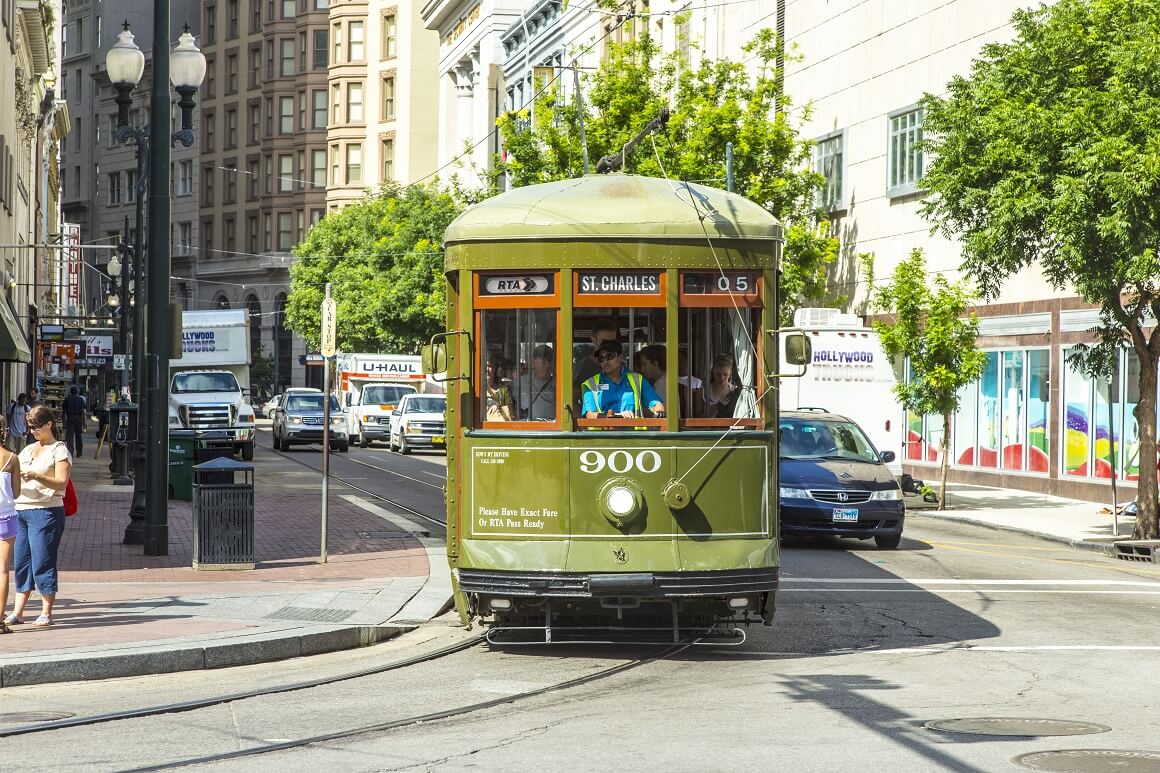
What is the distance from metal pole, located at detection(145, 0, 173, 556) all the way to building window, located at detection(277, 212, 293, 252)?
83761mm

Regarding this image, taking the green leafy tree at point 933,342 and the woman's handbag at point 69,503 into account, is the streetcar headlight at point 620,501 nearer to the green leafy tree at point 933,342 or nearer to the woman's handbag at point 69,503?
the woman's handbag at point 69,503

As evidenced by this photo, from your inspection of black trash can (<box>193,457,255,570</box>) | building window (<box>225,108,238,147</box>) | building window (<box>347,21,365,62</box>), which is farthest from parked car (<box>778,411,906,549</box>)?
building window (<box>225,108,238,147</box>)

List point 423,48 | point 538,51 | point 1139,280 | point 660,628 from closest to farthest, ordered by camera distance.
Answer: point 660,628 < point 1139,280 < point 538,51 < point 423,48

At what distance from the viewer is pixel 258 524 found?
21469 mm

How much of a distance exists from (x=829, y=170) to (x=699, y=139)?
18.7 ft

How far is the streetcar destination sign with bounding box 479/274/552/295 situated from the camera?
11.4 m

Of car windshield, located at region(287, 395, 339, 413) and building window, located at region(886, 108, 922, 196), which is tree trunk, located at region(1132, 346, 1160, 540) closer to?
building window, located at region(886, 108, 922, 196)

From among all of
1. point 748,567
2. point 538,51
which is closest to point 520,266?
point 748,567

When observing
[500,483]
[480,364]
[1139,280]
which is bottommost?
[500,483]

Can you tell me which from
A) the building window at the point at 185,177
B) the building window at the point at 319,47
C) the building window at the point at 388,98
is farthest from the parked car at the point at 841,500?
the building window at the point at 185,177

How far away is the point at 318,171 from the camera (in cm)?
10019

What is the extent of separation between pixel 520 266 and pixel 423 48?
295 ft

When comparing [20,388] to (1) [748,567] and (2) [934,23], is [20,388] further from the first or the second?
(1) [748,567]

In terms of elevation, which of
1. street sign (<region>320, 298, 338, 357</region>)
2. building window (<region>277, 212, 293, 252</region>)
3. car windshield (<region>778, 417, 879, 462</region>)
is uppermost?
building window (<region>277, 212, 293, 252</region>)
